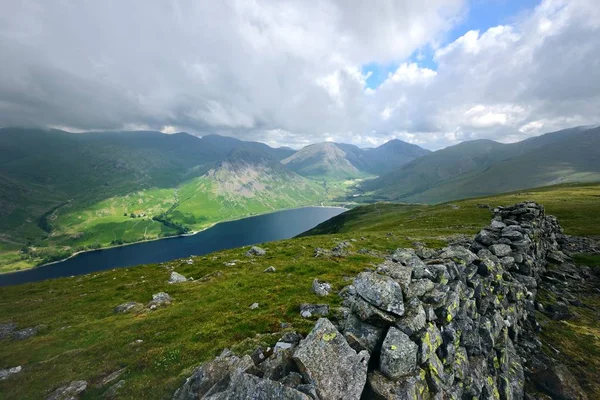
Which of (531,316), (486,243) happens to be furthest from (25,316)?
(531,316)

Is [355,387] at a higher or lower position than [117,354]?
higher

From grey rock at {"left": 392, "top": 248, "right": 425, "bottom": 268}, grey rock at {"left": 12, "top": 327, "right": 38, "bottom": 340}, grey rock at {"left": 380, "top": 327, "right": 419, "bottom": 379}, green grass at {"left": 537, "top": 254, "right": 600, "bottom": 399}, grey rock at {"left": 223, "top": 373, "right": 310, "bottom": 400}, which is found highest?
grey rock at {"left": 392, "top": 248, "right": 425, "bottom": 268}

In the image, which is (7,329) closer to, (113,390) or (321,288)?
(113,390)

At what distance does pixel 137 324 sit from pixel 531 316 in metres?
44.2

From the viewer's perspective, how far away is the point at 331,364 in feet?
40.4

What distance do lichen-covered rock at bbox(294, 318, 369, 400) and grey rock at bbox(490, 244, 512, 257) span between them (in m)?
27.6

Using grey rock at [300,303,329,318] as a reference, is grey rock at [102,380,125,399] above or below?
below

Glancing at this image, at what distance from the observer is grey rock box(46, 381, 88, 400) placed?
15156mm

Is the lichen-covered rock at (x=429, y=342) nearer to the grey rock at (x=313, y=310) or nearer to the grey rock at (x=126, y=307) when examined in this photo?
the grey rock at (x=313, y=310)

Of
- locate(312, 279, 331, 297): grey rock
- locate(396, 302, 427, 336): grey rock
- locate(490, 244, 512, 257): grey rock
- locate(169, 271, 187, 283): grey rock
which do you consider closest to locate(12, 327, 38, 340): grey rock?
locate(169, 271, 187, 283): grey rock

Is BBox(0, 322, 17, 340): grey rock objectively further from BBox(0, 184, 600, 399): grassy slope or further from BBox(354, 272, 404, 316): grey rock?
BBox(354, 272, 404, 316): grey rock

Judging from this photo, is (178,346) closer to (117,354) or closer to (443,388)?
(117,354)

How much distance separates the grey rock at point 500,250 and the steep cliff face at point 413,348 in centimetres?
335

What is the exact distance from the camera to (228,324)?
21.5m
